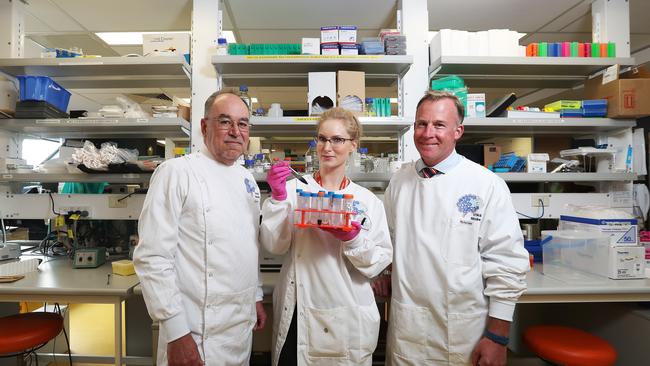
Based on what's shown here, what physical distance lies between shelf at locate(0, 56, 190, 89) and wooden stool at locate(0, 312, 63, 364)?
1.60m

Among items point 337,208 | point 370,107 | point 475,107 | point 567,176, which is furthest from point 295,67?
point 567,176

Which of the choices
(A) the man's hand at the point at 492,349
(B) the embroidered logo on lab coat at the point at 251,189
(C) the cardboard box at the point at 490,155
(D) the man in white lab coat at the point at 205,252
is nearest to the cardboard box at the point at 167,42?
(D) the man in white lab coat at the point at 205,252

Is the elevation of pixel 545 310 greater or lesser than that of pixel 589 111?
lesser

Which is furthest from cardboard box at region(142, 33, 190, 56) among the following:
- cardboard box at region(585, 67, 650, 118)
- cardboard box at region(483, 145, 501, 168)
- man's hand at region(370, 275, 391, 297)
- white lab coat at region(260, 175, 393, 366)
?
cardboard box at region(585, 67, 650, 118)

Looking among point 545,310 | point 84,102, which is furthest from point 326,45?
point 84,102

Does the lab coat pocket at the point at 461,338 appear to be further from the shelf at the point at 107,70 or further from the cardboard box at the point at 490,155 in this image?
the shelf at the point at 107,70

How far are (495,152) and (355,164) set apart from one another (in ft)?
3.68

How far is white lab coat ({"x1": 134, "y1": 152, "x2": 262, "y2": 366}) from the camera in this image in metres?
1.08

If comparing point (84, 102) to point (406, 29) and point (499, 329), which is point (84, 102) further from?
point (499, 329)

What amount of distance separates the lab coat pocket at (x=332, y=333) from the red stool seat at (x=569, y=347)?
1.17 m

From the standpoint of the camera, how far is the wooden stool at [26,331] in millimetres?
1568

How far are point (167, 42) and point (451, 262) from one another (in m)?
2.36

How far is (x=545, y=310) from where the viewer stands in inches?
94.3

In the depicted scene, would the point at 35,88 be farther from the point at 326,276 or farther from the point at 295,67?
the point at 326,276
